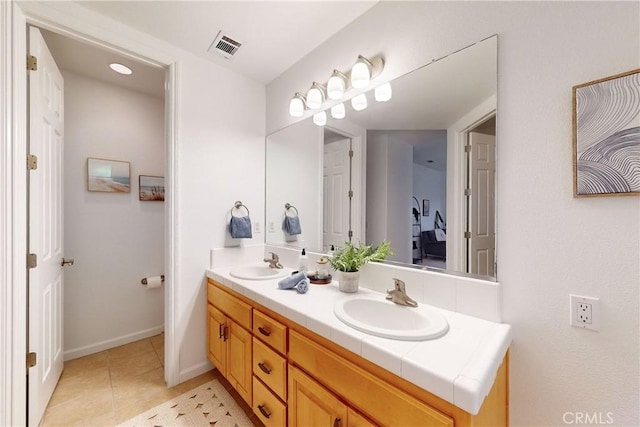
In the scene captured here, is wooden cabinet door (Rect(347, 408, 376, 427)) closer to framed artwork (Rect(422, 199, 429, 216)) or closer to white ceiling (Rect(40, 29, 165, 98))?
framed artwork (Rect(422, 199, 429, 216))

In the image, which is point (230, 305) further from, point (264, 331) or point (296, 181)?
point (296, 181)

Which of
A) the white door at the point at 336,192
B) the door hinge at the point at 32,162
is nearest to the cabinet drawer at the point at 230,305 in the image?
the white door at the point at 336,192

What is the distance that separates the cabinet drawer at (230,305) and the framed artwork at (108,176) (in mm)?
1325

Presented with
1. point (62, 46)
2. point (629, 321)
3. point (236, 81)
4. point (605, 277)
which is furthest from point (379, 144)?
point (62, 46)

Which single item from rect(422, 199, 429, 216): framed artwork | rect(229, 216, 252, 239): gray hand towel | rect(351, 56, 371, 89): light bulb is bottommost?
rect(229, 216, 252, 239): gray hand towel

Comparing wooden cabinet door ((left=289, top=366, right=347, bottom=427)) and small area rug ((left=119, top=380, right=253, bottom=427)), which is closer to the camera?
wooden cabinet door ((left=289, top=366, right=347, bottom=427))

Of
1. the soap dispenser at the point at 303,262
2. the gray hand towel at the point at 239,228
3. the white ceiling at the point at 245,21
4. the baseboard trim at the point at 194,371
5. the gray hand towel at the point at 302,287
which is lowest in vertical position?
the baseboard trim at the point at 194,371

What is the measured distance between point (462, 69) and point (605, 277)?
0.95 metres

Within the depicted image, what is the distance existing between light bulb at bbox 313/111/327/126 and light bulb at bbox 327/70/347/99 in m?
0.18

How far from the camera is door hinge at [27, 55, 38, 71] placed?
4.52 ft

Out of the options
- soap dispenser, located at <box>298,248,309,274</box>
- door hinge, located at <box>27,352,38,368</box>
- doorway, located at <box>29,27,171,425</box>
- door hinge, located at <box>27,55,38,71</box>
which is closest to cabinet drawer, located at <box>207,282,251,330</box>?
soap dispenser, located at <box>298,248,309,274</box>

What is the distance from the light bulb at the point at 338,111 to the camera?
170 cm

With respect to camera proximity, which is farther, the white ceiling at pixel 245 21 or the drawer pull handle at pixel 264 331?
the white ceiling at pixel 245 21

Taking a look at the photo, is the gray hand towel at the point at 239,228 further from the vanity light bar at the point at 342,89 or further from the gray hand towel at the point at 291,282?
the vanity light bar at the point at 342,89
